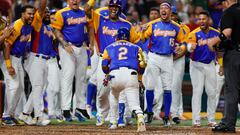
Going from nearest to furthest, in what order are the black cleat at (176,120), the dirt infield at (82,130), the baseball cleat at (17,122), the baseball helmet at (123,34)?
the dirt infield at (82,130) < the baseball helmet at (123,34) < the baseball cleat at (17,122) < the black cleat at (176,120)

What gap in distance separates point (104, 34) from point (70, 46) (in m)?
0.98

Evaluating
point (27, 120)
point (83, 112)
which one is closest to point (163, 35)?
point (83, 112)

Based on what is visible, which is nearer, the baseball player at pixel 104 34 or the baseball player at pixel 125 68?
the baseball player at pixel 125 68

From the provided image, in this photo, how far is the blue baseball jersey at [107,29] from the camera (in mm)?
15906

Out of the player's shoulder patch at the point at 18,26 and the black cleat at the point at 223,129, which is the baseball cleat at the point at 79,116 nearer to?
the player's shoulder patch at the point at 18,26

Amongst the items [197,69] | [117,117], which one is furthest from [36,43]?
[197,69]

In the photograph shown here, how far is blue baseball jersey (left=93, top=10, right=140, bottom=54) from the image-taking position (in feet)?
52.2

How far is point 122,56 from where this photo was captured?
46.2 ft

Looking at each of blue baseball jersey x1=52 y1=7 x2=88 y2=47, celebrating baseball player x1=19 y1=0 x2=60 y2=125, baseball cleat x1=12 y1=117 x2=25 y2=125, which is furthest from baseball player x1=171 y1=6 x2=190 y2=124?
baseball cleat x1=12 y1=117 x2=25 y2=125

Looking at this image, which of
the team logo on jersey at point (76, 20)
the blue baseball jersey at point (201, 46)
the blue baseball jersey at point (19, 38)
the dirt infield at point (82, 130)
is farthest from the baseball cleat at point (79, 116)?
the blue baseball jersey at point (201, 46)

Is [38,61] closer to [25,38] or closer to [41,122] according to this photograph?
[25,38]

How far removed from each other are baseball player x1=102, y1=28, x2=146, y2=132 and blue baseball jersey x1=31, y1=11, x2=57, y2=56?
2094mm

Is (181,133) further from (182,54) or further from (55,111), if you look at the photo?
(55,111)

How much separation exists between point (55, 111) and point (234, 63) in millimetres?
6178
